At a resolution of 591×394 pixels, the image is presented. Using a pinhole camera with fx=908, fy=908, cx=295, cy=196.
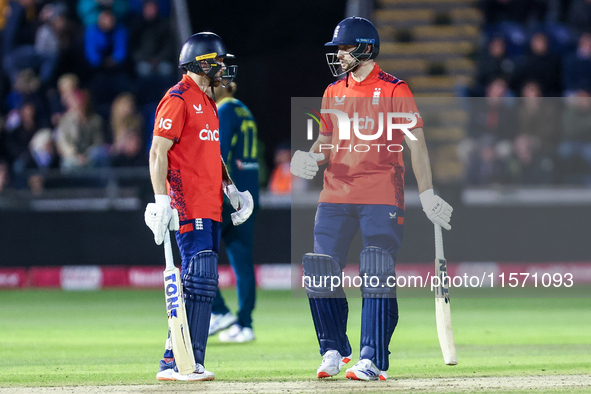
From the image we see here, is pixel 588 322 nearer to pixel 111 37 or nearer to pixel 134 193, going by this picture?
pixel 134 193

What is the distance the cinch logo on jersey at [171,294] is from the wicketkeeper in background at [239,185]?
2.03m

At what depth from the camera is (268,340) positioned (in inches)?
293

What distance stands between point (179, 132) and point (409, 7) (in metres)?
11.1

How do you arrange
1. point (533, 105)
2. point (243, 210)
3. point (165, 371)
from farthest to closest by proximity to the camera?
point (533, 105) → point (243, 210) → point (165, 371)

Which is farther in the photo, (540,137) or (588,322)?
(540,137)

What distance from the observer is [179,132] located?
517cm

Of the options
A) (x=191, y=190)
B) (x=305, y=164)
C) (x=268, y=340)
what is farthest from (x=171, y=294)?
(x=268, y=340)

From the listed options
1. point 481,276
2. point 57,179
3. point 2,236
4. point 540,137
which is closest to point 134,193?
point 57,179

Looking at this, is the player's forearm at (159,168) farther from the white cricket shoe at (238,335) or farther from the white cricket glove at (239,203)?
the white cricket shoe at (238,335)

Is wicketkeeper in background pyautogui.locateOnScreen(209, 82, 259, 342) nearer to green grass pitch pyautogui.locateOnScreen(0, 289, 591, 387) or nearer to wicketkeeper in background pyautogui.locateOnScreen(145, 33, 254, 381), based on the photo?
green grass pitch pyautogui.locateOnScreen(0, 289, 591, 387)

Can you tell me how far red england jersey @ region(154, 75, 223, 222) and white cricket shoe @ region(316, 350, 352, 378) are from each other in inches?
41.3

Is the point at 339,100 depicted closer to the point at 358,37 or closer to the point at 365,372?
the point at 358,37

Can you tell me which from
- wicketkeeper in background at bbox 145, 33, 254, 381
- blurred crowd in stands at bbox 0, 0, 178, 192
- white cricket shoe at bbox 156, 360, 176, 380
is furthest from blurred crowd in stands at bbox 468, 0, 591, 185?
white cricket shoe at bbox 156, 360, 176, 380

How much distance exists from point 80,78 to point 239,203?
8.62m
